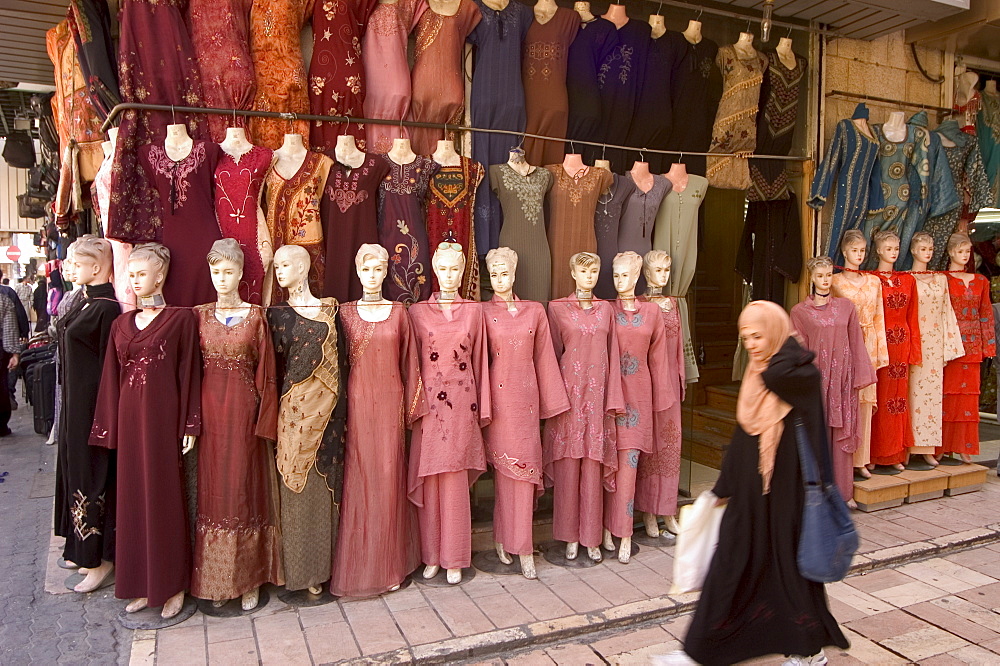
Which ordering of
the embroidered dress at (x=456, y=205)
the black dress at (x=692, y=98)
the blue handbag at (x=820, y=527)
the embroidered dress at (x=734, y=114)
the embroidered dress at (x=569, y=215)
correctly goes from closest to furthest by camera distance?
the blue handbag at (x=820, y=527), the embroidered dress at (x=456, y=205), the embroidered dress at (x=569, y=215), the black dress at (x=692, y=98), the embroidered dress at (x=734, y=114)

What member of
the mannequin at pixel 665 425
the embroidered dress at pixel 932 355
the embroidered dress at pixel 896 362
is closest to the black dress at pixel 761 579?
the mannequin at pixel 665 425

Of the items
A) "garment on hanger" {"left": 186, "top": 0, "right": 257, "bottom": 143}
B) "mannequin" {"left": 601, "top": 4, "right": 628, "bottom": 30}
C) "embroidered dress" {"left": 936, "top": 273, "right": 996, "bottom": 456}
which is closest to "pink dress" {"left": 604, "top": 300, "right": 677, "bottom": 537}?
"mannequin" {"left": 601, "top": 4, "right": 628, "bottom": 30}

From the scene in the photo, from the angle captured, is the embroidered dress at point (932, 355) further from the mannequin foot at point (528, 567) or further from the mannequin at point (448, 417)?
the mannequin at point (448, 417)

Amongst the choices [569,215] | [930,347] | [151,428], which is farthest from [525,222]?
[930,347]

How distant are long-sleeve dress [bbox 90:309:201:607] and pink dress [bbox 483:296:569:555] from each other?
1.43 m

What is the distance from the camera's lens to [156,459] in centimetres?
315

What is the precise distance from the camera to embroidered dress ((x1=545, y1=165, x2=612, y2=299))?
4184 mm

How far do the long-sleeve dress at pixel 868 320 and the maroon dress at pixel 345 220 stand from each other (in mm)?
3304

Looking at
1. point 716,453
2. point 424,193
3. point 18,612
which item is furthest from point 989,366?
point 18,612

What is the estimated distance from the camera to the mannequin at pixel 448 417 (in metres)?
3.56

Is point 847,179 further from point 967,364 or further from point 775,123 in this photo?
point 967,364

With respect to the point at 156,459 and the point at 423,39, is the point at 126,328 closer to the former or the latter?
the point at 156,459

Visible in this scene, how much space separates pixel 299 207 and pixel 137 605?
6.55ft

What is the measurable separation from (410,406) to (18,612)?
2018 mm
